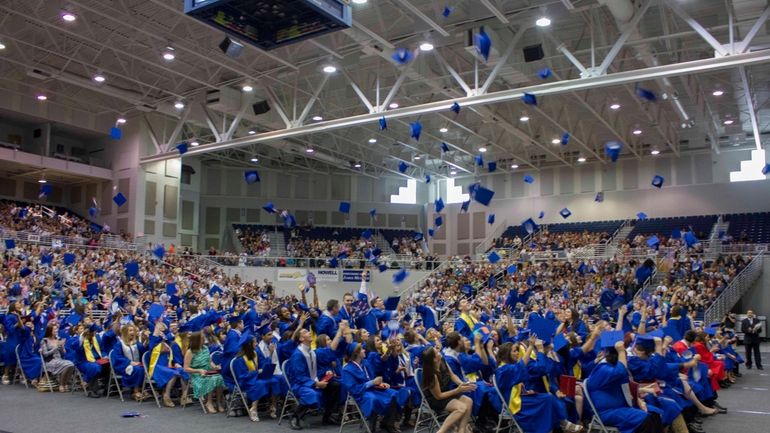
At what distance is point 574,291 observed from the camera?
24656 millimetres

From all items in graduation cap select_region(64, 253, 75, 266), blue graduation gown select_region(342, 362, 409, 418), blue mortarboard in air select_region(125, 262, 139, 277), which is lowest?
blue graduation gown select_region(342, 362, 409, 418)

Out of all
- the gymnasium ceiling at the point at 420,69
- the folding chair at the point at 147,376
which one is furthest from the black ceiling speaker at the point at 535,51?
the folding chair at the point at 147,376

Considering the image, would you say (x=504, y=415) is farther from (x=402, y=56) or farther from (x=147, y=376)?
(x=402, y=56)

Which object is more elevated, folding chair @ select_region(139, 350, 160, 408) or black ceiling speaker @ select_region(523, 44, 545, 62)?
black ceiling speaker @ select_region(523, 44, 545, 62)

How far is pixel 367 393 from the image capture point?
7836 millimetres

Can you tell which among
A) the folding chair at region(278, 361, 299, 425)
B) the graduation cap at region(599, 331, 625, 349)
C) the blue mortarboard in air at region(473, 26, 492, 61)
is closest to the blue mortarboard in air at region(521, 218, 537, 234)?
the blue mortarboard in air at region(473, 26, 492, 61)

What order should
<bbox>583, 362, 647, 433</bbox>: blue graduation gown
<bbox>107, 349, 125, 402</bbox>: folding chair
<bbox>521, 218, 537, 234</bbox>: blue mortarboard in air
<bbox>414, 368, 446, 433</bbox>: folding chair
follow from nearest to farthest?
<bbox>583, 362, 647, 433</bbox>: blue graduation gown → <bbox>414, 368, 446, 433</bbox>: folding chair → <bbox>107, 349, 125, 402</bbox>: folding chair → <bbox>521, 218, 537, 234</bbox>: blue mortarboard in air

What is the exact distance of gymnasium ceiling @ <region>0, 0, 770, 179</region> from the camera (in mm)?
17703

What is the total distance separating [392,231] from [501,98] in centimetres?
2444

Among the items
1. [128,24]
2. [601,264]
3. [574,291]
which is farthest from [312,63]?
[601,264]

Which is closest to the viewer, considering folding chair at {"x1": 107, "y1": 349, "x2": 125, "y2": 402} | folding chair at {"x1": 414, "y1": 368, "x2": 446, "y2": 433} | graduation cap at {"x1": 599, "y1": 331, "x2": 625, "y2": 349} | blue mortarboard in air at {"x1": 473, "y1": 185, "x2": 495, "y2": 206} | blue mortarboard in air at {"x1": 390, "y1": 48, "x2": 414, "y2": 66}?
graduation cap at {"x1": 599, "y1": 331, "x2": 625, "y2": 349}

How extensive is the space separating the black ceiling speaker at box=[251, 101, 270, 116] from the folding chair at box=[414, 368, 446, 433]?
16.9 meters

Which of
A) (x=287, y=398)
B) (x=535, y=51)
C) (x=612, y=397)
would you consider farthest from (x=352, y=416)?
(x=535, y=51)

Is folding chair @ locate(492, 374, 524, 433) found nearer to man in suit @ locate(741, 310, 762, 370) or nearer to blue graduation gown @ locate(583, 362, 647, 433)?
blue graduation gown @ locate(583, 362, 647, 433)
